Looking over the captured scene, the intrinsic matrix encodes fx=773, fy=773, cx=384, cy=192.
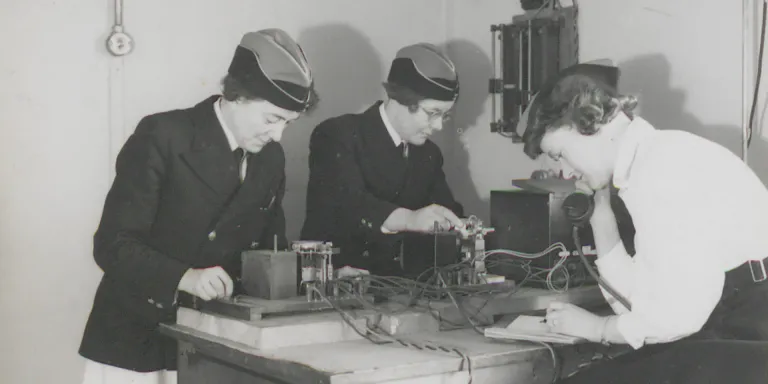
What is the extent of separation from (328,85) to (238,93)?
112 cm

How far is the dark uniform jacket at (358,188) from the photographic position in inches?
108

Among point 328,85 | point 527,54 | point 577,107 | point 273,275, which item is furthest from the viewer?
point 328,85

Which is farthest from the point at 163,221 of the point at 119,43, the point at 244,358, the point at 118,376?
the point at 119,43

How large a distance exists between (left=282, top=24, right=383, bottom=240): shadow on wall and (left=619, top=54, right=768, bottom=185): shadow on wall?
114 centimetres

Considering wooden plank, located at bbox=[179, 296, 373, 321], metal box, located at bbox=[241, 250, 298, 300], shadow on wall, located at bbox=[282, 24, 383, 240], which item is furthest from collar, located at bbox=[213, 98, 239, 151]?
shadow on wall, located at bbox=[282, 24, 383, 240]

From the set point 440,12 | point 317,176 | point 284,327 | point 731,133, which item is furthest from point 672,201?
point 440,12

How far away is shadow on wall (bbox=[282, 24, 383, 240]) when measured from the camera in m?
3.28

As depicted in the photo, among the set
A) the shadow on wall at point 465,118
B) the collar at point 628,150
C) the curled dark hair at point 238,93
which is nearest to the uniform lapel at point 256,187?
the curled dark hair at point 238,93

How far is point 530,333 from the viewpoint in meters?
1.85

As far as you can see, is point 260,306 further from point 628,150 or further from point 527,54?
point 527,54

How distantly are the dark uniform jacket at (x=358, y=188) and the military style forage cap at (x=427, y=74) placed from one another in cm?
20

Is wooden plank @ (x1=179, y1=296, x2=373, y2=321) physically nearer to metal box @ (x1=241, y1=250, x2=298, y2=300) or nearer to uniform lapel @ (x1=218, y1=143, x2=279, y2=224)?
metal box @ (x1=241, y1=250, x2=298, y2=300)

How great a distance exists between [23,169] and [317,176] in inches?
39.5

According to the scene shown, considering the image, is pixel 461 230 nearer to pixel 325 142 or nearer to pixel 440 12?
pixel 325 142
